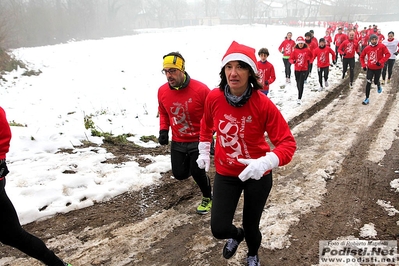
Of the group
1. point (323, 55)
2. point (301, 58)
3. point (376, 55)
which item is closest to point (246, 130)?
point (301, 58)

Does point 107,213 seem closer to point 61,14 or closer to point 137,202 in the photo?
point 137,202

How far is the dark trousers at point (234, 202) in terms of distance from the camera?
9.52ft

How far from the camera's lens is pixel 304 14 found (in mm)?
93375

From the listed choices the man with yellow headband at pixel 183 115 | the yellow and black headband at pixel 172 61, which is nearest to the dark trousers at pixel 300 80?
the man with yellow headband at pixel 183 115

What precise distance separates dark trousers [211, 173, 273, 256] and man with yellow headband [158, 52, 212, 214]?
1.33 metres

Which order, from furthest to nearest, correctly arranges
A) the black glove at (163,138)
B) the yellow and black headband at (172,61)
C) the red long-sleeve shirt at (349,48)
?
1. the red long-sleeve shirt at (349,48)
2. the black glove at (163,138)
3. the yellow and black headband at (172,61)

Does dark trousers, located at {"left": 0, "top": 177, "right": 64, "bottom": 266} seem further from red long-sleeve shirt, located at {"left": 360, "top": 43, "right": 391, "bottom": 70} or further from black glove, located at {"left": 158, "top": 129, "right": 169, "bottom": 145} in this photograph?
red long-sleeve shirt, located at {"left": 360, "top": 43, "right": 391, "bottom": 70}

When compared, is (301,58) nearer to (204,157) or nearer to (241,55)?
(204,157)

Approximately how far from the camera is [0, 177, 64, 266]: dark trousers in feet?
9.21

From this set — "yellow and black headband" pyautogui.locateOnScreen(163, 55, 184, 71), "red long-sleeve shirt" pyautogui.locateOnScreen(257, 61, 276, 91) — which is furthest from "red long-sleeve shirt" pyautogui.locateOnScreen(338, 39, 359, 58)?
"yellow and black headband" pyautogui.locateOnScreen(163, 55, 184, 71)

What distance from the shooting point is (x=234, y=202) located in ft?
9.89

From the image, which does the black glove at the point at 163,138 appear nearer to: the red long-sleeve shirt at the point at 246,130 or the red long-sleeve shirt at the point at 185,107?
the red long-sleeve shirt at the point at 185,107

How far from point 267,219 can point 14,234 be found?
3.03 metres

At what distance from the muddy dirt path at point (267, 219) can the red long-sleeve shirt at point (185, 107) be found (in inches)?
48.6
